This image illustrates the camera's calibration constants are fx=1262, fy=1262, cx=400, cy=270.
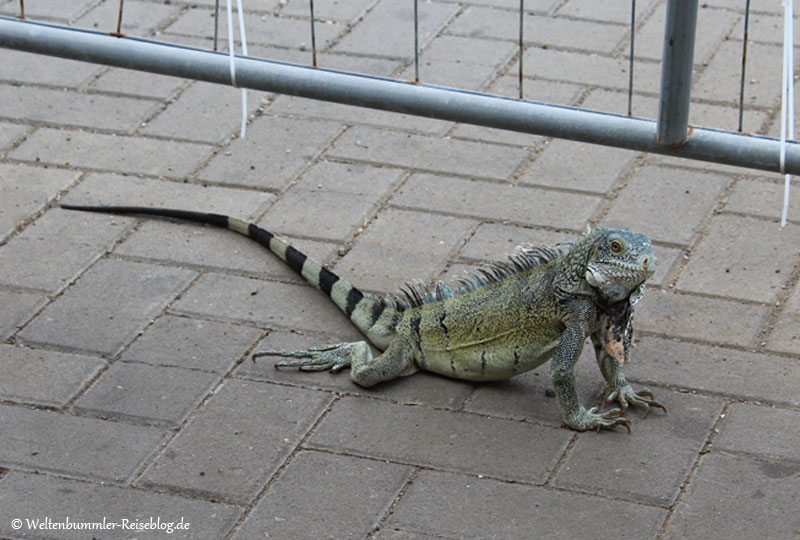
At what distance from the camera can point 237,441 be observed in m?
4.26

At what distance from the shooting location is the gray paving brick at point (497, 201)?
564cm

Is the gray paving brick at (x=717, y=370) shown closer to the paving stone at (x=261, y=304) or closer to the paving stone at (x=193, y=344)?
the paving stone at (x=261, y=304)

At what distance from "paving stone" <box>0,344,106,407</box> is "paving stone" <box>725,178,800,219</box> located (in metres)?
2.90

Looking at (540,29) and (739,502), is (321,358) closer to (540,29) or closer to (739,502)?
(739,502)

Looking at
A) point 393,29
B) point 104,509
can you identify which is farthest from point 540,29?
point 104,509

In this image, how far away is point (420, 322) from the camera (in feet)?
15.3

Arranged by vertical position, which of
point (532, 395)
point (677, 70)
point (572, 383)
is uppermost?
point (677, 70)

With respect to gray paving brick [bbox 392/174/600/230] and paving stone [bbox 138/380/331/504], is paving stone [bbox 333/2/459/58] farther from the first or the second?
paving stone [bbox 138/380/331/504]

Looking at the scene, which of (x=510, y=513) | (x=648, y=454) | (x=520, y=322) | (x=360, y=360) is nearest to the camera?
(x=510, y=513)

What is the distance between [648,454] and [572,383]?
34cm

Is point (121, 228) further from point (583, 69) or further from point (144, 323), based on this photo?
point (583, 69)

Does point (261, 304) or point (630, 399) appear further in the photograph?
point (261, 304)

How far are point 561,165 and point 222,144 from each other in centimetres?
168

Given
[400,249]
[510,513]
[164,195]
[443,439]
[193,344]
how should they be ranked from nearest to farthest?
[510,513]
[443,439]
[193,344]
[400,249]
[164,195]
